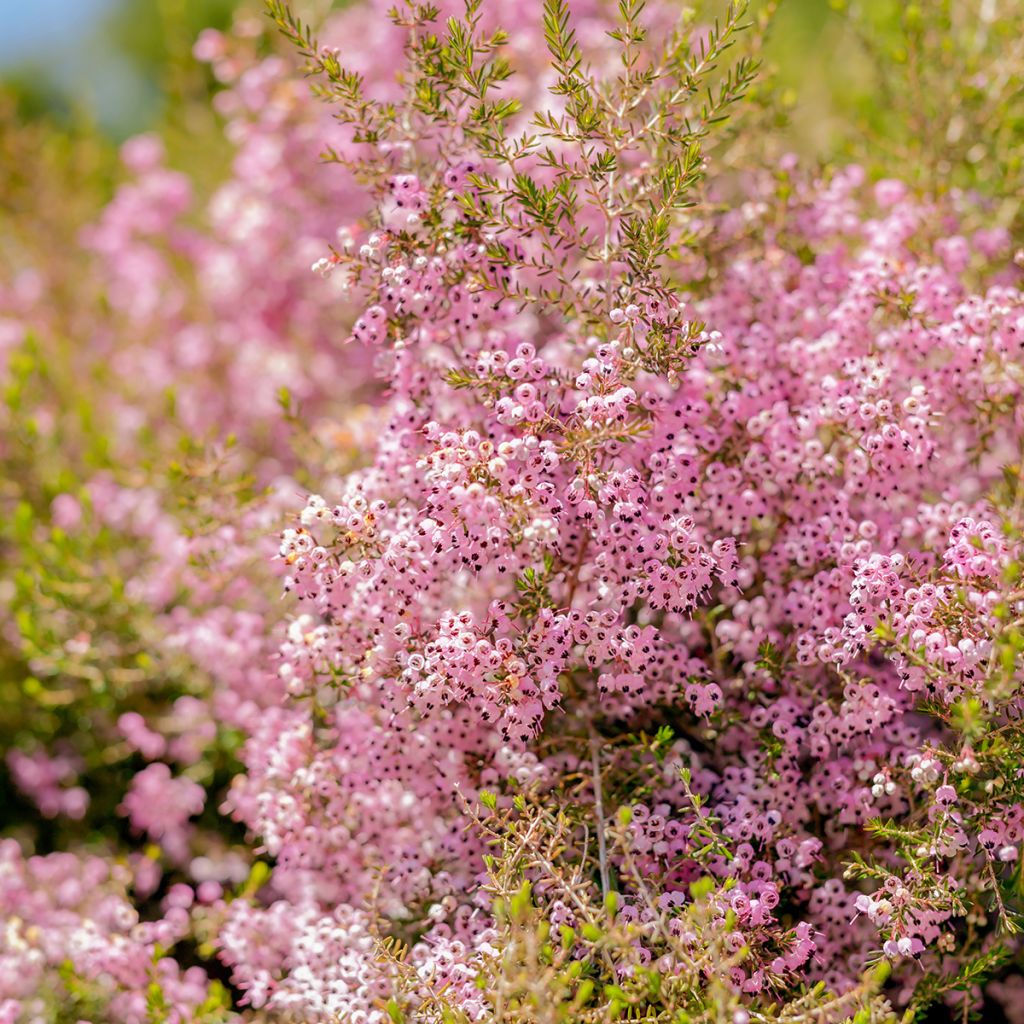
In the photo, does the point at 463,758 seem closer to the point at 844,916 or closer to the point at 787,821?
the point at 787,821

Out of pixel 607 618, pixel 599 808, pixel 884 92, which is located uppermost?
pixel 884 92

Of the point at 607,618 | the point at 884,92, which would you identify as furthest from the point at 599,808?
the point at 884,92

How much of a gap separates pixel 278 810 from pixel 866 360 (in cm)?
262

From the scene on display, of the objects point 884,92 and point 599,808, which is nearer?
point 599,808

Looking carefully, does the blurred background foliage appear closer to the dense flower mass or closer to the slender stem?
the dense flower mass

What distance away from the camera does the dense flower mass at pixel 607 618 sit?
118 inches

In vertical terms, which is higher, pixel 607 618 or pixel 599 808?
pixel 607 618

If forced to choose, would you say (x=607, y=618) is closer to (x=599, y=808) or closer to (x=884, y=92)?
(x=599, y=808)

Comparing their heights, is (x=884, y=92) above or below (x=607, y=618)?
above

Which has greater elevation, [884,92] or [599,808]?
[884,92]

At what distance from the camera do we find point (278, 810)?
12.3ft

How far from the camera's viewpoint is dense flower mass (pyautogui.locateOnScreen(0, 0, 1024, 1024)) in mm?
3002

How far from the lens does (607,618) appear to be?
3.16m

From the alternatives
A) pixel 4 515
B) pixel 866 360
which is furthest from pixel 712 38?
pixel 4 515
